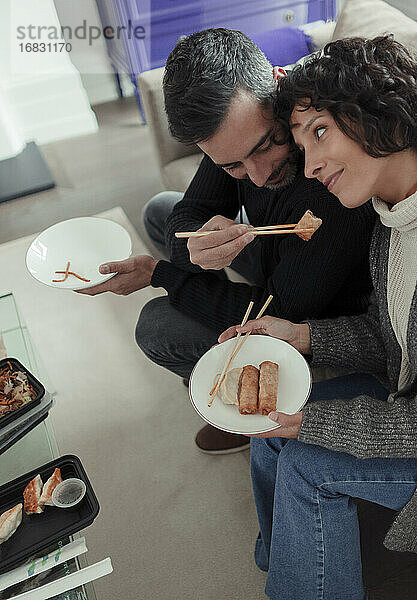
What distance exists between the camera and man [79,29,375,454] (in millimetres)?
1149

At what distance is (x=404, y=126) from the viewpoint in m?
0.93

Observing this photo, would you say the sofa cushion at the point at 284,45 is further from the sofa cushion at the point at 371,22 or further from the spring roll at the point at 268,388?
the spring roll at the point at 268,388

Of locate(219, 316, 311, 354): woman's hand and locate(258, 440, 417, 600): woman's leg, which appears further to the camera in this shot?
locate(219, 316, 311, 354): woman's hand

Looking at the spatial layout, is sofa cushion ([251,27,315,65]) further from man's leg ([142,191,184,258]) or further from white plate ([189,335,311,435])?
white plate ([189,335,311,435])

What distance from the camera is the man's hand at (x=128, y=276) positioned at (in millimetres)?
1573

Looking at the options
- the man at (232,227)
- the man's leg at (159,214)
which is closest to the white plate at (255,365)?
the man at (232,227)

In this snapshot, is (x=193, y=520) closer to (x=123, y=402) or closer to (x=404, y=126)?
(x=123, y=402)

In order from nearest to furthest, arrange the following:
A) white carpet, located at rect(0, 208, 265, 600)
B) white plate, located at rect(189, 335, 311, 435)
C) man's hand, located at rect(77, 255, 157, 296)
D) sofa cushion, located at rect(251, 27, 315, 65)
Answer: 1. white plate, located at rect(189, 335, 311, 435)
2. white carpet, located at rect(0, 208, 265, 600)
3. man's hand, located at rect(77, 255, 157, 296)
4. sofa cushion, located at rect(251, 27, 315, 65)

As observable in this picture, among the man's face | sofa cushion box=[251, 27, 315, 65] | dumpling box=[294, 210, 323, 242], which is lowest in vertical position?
dumpling box=[294, 210, 323, 242]

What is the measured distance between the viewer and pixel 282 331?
1.29 meters

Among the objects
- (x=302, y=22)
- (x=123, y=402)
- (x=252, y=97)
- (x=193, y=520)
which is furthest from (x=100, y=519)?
(x=302, y=22)

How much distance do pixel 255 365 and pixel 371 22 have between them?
133cm

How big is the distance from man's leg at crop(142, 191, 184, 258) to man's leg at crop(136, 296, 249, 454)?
1.42 feet

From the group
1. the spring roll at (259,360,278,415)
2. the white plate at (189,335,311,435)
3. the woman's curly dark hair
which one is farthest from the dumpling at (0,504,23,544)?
the woman's curly dark hair
